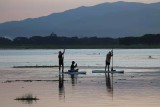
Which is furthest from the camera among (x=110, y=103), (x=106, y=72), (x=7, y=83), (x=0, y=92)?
(x=106, y=72)

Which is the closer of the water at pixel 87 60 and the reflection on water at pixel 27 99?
the reflection on water at pixel 27 99

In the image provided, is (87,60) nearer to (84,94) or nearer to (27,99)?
(84,94)

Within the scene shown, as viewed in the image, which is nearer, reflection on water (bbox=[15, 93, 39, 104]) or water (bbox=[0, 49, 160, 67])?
reflection on water (bbox=[15, 93, 39, 104])

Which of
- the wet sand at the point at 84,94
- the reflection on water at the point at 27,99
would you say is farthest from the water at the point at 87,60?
the reflection on water at the point at 27,99

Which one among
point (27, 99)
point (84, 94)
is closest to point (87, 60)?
point (84, 94)

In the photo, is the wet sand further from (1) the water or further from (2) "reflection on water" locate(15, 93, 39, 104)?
(1) the water

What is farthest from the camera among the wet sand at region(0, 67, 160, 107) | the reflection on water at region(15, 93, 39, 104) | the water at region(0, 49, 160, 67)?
the water at region(0, 49, 160, 67)

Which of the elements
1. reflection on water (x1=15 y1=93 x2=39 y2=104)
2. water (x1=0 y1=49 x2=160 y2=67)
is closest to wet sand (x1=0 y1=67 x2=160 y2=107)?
reflection on water (x1=15 y1=93 x2=39 y2=104)

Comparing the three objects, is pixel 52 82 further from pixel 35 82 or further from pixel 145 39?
pixel 145 39

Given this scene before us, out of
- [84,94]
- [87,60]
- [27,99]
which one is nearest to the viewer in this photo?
[27,99]

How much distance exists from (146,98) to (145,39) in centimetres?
17297

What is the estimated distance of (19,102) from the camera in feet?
84.5

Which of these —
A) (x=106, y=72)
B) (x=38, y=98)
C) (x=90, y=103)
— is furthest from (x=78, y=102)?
(x=106, y=72)

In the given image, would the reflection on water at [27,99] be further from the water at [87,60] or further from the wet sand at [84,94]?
the water at [87,60]
